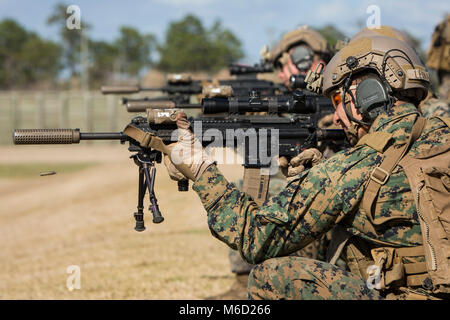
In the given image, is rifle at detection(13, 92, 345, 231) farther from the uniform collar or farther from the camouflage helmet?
the uniform collar

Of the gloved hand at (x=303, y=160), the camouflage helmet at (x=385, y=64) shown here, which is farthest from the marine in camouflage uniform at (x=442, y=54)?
the camouflage helmet at (x=385, y=64)

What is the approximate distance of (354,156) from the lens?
8.97 feet

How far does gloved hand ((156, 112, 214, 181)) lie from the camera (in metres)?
3.02

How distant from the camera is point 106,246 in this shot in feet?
24.7

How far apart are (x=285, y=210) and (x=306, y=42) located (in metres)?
3.89

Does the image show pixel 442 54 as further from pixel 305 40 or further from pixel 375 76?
pixel 375 76

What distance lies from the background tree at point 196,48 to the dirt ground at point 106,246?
34.2 metres

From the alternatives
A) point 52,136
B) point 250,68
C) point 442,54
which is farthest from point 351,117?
point 442,54

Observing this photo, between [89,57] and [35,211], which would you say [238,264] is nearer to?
[35,211]

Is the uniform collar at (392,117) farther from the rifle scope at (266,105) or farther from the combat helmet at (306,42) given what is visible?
the combat helmet at (306,42)

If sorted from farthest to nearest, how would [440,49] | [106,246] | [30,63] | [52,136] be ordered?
1. [30,63]
2. [440,49]
3. [106,246]
4. [52,136]

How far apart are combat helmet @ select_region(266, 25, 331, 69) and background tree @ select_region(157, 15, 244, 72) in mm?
39755

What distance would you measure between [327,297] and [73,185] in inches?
483

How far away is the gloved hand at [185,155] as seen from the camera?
3.02 metres
